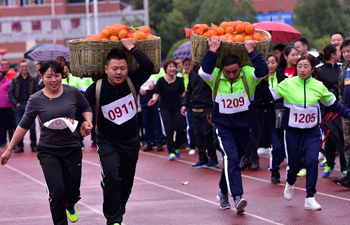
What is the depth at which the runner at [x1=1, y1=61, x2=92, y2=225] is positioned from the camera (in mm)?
7438

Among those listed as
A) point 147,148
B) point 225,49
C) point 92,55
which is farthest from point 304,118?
point 147,148

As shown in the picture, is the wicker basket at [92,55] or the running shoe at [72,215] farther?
the running shoe at [72,215]

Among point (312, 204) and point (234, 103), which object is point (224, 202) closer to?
point (312, 204)

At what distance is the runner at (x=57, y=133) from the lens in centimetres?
744

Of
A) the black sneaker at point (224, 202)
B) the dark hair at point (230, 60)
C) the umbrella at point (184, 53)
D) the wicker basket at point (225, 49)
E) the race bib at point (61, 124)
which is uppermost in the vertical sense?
the wicker basket at point (225, 49)

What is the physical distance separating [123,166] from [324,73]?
4897 mm

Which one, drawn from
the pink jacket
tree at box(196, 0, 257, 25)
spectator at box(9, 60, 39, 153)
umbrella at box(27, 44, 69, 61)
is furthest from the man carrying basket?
tree at box(196, 0, 257, 25)

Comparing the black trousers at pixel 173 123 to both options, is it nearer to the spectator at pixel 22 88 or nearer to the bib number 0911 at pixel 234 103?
the spectator at pixel 22 88

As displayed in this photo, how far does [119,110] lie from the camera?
25.6ft

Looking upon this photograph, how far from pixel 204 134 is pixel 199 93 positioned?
773 millimetres

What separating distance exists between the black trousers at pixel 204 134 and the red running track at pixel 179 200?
39 centimetres

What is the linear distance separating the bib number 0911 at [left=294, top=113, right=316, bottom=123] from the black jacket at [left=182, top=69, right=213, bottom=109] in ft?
14.2

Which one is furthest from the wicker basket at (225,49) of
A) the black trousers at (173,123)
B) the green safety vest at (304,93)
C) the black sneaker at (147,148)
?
the black sneaker at (147,148)

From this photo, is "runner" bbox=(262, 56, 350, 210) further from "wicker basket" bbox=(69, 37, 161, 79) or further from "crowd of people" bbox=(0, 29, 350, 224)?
"wicker basket" bbox=(69, 37, 161, 79)
